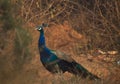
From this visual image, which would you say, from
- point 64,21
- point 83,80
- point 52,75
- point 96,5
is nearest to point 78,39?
point 64,21

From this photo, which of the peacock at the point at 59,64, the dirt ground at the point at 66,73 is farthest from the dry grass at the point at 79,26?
the peacock at the point at 59,64

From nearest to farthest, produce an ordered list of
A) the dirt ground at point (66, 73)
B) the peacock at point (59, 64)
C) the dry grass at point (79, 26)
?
the dirt ground at point (66, 73) → the peacock at point (59, 64) → the dry grass at point (79, 26)

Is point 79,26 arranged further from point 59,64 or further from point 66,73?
point 59,64

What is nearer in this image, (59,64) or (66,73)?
(59,64)

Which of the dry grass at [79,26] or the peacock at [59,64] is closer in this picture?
the peacock at [59,64]

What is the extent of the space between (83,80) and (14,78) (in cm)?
372

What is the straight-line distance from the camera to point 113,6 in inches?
408

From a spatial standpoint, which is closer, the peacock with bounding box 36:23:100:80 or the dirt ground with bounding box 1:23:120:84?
the dirt ground with bounding box 1:23:120:84

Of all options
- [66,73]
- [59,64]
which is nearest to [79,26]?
[66,73]

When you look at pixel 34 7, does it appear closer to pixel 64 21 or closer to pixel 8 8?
pixel 64 21

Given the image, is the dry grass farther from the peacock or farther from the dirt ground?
the peacock

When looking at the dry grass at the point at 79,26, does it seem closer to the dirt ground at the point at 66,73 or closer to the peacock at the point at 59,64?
the dirt ground at the point at 66,73

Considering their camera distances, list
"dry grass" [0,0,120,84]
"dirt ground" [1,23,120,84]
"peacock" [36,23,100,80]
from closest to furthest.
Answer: "dirt ground" [1,23,120,84] → "peacock" [36,23,100,80] → "dry grass" [0,0,120,84]

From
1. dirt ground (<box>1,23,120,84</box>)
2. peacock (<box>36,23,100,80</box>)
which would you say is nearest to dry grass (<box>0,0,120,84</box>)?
dirt ground (<box>1,23,120,84</box>)
